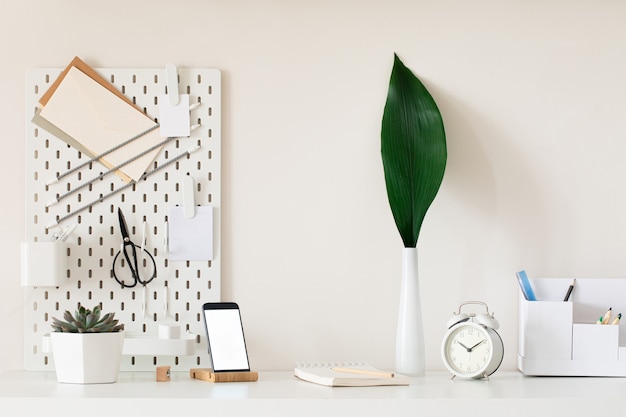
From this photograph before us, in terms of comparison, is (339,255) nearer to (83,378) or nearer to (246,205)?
(246,205)

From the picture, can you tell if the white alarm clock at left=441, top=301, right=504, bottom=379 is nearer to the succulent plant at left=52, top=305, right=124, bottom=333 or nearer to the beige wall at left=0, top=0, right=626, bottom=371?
the beige wall at left=0, top=0, right=626, bottom=371

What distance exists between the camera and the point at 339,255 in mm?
1759

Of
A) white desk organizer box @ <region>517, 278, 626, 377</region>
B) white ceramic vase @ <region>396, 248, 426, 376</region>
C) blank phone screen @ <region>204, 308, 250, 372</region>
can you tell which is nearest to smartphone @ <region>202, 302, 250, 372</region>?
blank phone screen @ <region>204, 308, 250, 372</region>

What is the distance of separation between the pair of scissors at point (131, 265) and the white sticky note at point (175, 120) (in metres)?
0.20

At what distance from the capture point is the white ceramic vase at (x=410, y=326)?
1631 millimetres

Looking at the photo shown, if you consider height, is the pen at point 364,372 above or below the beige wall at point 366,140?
below

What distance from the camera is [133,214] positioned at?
5.71 ft

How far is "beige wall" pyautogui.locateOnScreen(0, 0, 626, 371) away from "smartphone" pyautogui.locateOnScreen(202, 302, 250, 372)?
0.11 m

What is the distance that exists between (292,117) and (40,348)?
2.43 ft

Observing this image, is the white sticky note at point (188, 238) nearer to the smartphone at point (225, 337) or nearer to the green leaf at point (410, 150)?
the smartphone at point (225, 337)

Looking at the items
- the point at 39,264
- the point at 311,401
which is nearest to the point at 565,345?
the point at 311,401

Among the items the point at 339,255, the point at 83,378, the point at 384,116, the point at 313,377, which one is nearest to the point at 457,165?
the point at 384,116

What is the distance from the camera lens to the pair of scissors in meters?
1.72

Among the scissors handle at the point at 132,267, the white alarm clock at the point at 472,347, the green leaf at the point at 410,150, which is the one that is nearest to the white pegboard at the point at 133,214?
the scissors handle at the point at 132,267
